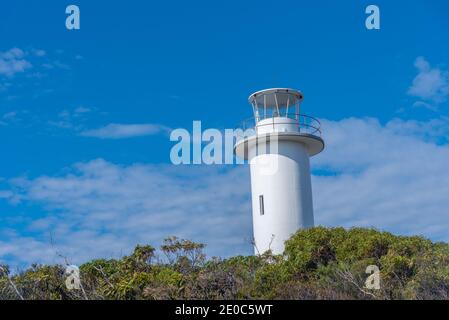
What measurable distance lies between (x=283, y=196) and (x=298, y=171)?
1.18m

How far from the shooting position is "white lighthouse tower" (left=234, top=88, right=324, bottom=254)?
68.1 feet

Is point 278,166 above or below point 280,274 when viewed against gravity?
above

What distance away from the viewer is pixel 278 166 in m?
21.2

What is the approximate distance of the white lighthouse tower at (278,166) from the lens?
68.1 feet

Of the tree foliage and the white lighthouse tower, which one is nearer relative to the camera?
the tree foliage

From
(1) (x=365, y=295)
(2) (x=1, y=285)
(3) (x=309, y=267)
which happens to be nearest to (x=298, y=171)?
(3) (x=309, y=267)

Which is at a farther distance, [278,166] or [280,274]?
[278,166]

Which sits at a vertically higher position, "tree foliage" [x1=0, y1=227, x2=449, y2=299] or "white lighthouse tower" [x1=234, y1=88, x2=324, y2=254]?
"white lighthouse tower" [x1=234, y1=88, x2=324, y2=254]

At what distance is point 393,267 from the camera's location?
46.0 feet

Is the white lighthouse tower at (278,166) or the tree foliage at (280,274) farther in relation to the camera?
the white lighthouse tower at (278,166)

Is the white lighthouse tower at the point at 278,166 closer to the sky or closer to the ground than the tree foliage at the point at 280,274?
closer to the sky
